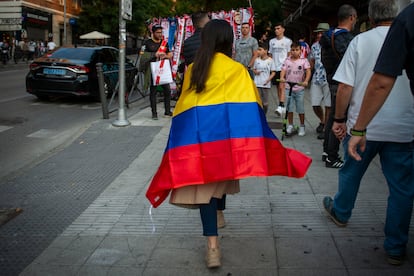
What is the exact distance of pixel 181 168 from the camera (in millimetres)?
3062

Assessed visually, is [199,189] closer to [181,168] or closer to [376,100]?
[181,168]

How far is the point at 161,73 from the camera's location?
9.40 metres

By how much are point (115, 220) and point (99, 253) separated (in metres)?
0.69

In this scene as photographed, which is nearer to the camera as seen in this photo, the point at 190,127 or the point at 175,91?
the point at 190,127

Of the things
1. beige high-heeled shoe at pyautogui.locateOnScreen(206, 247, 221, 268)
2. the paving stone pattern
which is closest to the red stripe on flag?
beige high-heeled shoe at pyautogui.locateOnScreen(206, 247, 221, 268)

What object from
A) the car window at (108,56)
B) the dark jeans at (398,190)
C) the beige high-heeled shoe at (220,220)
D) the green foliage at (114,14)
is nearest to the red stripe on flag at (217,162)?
the dark jeans at (398,190)

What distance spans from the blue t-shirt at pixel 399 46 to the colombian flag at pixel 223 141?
86 cm

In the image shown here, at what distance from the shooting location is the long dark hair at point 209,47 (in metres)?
3.08

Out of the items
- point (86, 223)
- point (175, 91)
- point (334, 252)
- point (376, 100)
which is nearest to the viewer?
point (376, 100)

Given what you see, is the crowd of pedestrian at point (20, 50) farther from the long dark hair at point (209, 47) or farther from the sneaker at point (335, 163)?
the long dark hair at point (209, 47)

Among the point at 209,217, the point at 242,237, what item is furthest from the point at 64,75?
the point at 209,217

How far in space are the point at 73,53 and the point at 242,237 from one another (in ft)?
35.5

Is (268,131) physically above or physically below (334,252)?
above

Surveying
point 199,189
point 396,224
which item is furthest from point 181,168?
point 396,224
